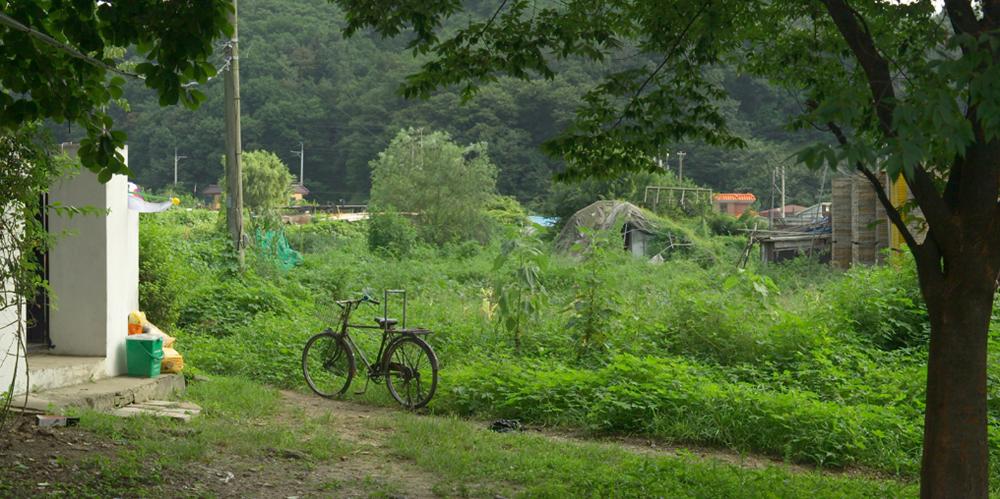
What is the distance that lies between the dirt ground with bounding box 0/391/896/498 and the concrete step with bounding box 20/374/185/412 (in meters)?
0.73

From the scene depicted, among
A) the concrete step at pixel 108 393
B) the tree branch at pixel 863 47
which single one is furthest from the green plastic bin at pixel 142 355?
the tree branch at pixel 863 47

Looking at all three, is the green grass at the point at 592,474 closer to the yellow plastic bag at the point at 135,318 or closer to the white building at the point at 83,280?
the white building at the point at 83,280

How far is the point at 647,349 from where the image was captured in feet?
38.1

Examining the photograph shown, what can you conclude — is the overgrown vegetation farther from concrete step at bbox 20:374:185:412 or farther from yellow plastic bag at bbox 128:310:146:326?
concrete step at bbox 20:374:185:412

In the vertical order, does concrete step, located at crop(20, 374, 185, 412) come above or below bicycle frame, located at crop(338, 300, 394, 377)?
below

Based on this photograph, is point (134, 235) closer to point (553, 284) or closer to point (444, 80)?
point (444, 80)

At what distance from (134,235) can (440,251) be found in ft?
63.2

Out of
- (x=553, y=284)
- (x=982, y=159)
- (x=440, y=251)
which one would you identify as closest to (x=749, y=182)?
(x=440, y=251)

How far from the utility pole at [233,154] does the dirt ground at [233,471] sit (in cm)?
960

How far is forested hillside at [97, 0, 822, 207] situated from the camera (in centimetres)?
5500

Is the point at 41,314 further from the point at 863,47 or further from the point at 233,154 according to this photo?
the point at 863,47

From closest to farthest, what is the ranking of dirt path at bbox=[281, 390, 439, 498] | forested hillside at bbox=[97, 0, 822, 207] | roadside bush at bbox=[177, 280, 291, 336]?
dirt path at bbox=[281, 390, 439, 498] < roadside bush at bbox=[177, 280, 291, 336] < forested hillside at bbox=[97, 0, 822, 207]

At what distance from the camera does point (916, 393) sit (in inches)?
356

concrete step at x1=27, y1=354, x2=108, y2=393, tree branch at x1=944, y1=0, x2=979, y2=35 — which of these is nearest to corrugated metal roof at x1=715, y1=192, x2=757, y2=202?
concrete step at x1=27, y1=354, x2=108, y2=393
